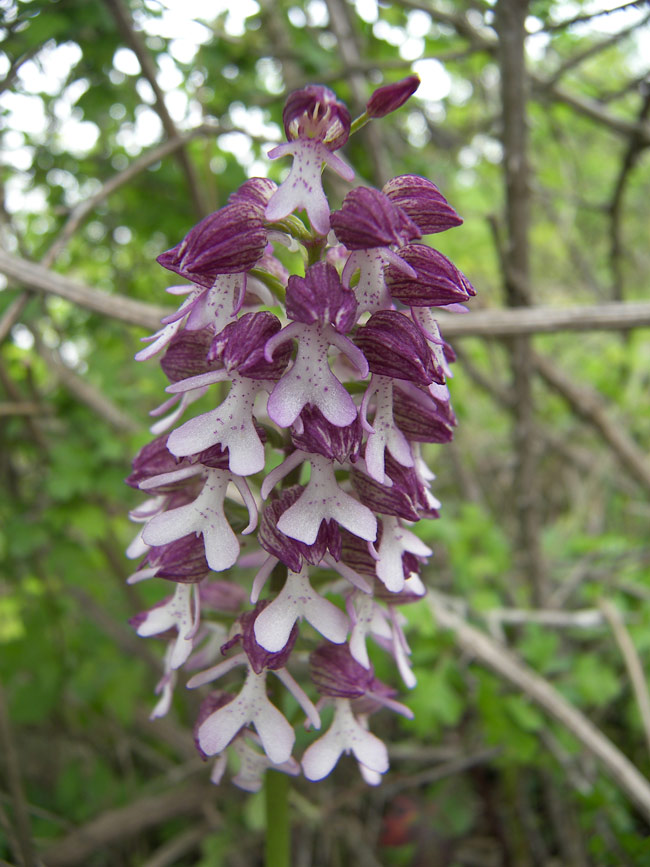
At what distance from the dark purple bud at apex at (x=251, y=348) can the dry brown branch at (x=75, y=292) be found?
2.53 ft

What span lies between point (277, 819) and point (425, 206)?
107 cm

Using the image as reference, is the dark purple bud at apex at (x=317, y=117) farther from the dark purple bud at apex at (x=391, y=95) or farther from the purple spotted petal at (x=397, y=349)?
the purple spotted petal at (x=397, y=349)

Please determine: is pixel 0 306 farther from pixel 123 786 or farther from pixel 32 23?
pixel 123 786

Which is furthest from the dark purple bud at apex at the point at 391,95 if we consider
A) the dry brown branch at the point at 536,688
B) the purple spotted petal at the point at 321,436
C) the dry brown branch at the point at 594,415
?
the dry brown branch at the point at 594,415

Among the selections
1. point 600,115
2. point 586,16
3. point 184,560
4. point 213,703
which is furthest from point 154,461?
point 600,115

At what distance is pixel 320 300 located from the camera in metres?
0.97

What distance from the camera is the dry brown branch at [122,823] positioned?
226cm

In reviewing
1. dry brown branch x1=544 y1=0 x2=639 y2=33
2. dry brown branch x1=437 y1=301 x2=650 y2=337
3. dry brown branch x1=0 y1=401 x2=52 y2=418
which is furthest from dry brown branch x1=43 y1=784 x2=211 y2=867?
dry brown branch x1=544 y1=0 x2=639 y2=33

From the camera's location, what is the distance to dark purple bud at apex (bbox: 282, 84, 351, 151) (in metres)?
0.97

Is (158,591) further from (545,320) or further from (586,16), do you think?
(586,16)

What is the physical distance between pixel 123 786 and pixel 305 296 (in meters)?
2.41

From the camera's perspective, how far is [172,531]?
1044 mm

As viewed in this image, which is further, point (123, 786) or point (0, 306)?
point (123, 786)

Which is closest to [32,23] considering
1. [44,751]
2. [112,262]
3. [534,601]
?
[112,262]
